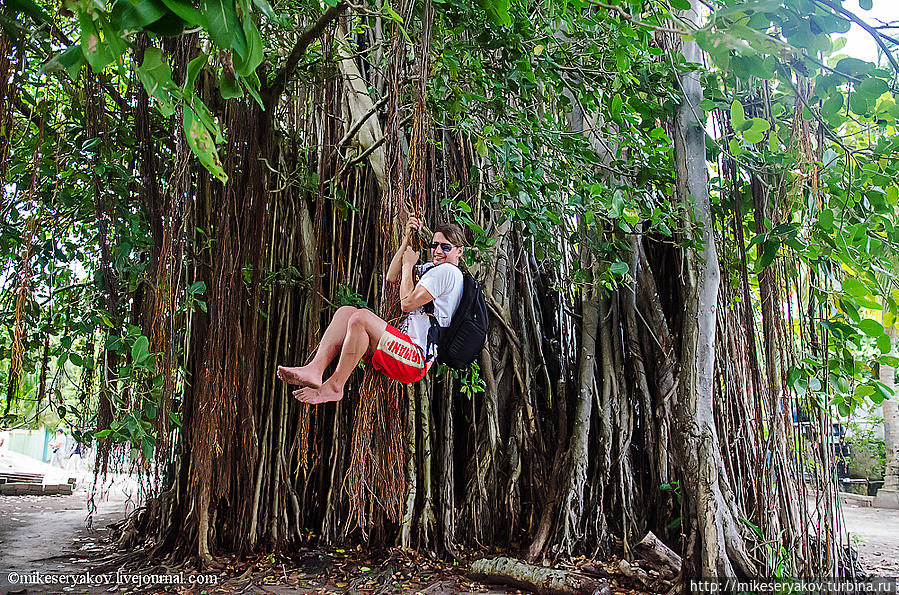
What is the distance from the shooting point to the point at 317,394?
2391mm

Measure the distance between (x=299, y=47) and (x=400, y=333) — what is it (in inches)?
45.4

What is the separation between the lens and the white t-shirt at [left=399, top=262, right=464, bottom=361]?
2.31 metres

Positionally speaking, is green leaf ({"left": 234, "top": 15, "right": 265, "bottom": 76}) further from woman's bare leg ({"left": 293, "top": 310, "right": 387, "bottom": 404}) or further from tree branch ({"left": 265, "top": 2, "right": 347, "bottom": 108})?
woman's bare leg ({"left": 293, "top": 310, "right": 387, "bottom": 404})

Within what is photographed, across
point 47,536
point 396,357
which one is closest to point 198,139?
point 396,357

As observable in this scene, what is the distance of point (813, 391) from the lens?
2750 millimetres

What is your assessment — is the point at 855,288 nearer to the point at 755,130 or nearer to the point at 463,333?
the point at 755,130

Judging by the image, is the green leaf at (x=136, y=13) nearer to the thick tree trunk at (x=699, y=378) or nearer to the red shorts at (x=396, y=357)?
the red shorts at (x=396, y=357)

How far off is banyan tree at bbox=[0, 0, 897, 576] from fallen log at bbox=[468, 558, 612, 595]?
0.88 ft

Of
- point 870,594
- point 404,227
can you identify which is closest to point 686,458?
point 870,594

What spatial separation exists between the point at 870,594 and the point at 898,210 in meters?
1.81

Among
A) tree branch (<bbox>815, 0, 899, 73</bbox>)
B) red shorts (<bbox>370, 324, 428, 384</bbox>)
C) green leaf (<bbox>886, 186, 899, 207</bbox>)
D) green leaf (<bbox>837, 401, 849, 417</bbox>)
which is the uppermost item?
tree branch (<bbox>815, 0, 899, 73</bbox>)

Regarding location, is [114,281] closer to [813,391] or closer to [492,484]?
Answer: [492,484]

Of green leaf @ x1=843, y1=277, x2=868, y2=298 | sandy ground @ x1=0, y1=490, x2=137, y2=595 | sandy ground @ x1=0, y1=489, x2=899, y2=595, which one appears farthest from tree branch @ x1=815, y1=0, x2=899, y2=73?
sandy ground @ x1=0, y1=490, x2=137, y2=595

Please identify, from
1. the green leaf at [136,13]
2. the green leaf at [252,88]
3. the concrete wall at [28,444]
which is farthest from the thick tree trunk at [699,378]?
the concrete wall at [28,444]
